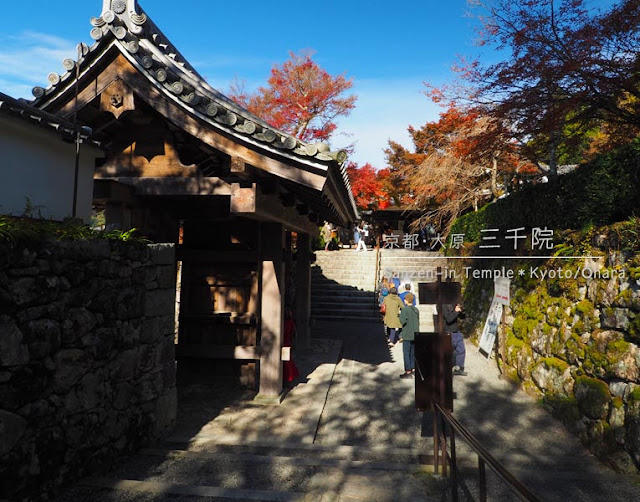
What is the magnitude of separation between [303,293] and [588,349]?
6557mm

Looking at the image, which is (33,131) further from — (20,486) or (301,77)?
(301,77)

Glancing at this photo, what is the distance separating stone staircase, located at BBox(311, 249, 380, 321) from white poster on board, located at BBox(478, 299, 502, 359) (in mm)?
5603

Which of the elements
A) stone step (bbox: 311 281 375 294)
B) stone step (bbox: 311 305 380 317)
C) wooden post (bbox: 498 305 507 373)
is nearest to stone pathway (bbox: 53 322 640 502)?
wooden post (bbox: 498 305 507 373)

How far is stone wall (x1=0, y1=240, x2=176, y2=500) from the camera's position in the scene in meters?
3.11

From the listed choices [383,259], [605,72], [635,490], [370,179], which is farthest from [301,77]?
[635,490]

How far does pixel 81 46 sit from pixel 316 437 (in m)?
5.72

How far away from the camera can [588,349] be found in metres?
5.24

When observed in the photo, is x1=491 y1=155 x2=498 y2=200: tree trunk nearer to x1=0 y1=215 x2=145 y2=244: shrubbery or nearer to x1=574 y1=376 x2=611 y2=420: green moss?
x1=574 y1=376 x2=611 y2=420: green moss

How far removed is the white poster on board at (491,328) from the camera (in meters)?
8.77

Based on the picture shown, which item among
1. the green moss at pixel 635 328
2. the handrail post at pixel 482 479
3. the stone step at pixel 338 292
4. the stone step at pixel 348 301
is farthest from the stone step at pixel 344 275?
the handrail post at pixel 482 479

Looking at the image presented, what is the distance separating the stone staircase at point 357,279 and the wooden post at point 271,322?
8015 millimetres

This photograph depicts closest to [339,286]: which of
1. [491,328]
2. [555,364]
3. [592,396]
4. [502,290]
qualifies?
[491,328]

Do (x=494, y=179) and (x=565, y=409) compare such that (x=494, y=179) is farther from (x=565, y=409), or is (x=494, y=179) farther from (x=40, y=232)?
(x=40, y=232)

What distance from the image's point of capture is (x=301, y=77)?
23.8 metres
